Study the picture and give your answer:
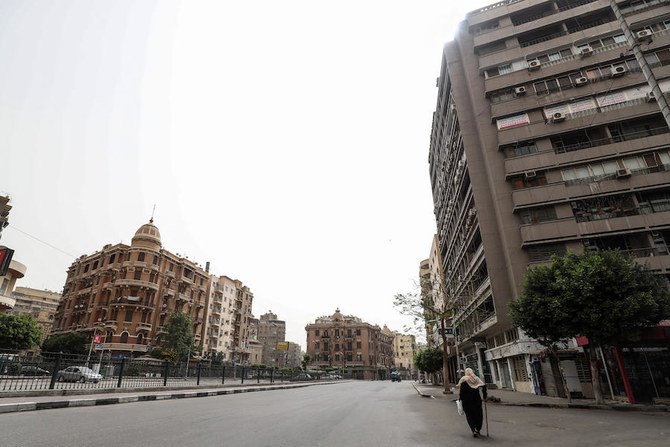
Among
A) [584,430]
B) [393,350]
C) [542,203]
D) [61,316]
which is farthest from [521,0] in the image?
[393,350]

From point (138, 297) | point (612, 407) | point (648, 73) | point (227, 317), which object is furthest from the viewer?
point (227, 317)

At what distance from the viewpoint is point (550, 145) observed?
27703 mm

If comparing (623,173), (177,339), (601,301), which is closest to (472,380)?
(601,301)

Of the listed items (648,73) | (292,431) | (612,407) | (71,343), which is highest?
(648,73)

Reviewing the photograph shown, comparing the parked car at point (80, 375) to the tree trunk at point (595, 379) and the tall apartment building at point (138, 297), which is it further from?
the tall apartment building at point (138, 297)

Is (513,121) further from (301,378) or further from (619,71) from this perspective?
(301,378)

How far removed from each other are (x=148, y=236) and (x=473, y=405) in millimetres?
63433

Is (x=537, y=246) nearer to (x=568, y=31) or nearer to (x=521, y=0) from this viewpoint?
(x=568, y=31)

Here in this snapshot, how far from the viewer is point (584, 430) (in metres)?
8.23

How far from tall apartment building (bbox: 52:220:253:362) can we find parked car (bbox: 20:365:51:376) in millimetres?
44223

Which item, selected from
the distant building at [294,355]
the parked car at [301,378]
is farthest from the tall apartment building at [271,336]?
the parked car at [301,378]

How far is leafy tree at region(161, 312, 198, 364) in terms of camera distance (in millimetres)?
53438

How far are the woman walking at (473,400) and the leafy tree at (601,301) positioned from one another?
10353 mm

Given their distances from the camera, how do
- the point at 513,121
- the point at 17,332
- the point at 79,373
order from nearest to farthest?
1. the point at 79,373
2. the point at 513,121
3. the point at 17,332
